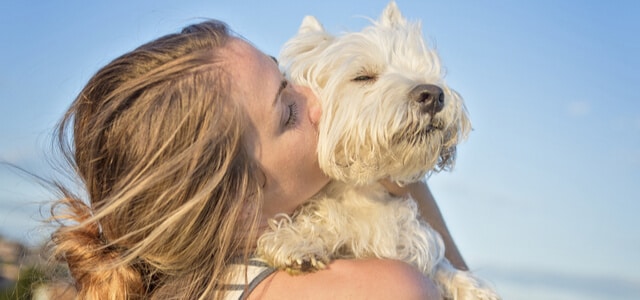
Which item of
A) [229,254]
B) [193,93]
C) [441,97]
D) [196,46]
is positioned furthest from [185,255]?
[441,97]

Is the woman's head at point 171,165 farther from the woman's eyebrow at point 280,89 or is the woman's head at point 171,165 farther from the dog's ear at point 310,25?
the dog's ear at point 310,25

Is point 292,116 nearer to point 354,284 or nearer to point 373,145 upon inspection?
point 373,145

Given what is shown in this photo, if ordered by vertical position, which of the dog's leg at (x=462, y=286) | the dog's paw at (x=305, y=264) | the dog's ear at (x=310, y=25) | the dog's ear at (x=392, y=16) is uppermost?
the dog's ear at (x=392, y=16)

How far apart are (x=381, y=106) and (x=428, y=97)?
0.71 ft

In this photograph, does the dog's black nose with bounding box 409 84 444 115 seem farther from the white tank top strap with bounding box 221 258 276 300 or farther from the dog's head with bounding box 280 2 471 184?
the white tank top strap with bounding box 221 258 276 300

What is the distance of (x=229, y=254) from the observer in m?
3.41

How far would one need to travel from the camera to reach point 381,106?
3.53 m

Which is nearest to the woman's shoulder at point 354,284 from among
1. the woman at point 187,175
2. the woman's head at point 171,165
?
the woman at point 187,175

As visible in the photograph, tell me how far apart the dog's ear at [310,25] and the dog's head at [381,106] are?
0.22m

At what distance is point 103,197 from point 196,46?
791 mm

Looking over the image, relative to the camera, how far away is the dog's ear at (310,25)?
4.22 m

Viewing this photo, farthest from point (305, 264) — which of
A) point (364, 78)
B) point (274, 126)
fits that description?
point (364, 78)

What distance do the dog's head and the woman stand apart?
0.63 feet

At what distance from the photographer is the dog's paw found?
132 inches
